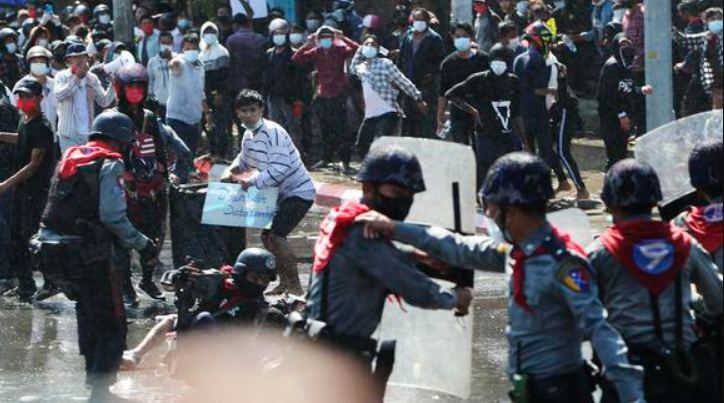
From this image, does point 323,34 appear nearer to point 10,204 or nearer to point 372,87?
point 372,87

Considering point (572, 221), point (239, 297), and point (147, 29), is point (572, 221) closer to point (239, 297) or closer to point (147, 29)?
point (239, 297)

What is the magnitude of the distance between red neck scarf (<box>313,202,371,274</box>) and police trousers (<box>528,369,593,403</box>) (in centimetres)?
90

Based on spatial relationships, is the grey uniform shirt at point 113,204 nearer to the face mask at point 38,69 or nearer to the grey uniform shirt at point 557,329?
the grey uniform shirt at point 557,329

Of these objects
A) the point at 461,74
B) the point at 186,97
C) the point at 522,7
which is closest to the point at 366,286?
the point at 461,74

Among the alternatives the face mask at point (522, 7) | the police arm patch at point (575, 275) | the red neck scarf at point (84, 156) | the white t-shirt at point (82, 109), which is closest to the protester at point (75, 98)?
the white t-shirt at point (82, 109)

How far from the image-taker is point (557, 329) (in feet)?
16.9

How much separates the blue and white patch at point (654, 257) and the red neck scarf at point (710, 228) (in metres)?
0.52

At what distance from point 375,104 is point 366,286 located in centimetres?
1063

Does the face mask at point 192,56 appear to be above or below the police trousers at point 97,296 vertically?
above

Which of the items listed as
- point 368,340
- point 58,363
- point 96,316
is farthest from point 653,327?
point 58,363

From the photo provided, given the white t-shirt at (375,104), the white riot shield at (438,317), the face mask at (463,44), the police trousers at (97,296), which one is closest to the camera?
the white riot shield at (438,317)

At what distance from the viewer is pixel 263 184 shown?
10.8 m

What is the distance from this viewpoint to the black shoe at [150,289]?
11.4 metres

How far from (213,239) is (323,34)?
23.3 feet
